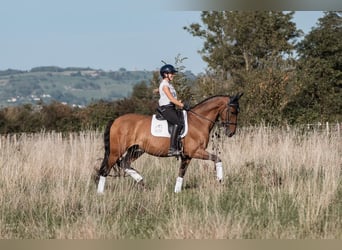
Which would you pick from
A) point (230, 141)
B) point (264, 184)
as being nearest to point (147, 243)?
point (264, 184)

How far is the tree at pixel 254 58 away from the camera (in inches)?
718

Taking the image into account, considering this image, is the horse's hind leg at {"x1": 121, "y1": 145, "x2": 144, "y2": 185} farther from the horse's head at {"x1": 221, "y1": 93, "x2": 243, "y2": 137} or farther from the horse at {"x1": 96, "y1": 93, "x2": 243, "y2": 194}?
the horse's head at {"x1": 221, "y1": 93, "x2": 243, "y2": 137}

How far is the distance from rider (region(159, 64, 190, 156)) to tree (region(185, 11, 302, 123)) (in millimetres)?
2664

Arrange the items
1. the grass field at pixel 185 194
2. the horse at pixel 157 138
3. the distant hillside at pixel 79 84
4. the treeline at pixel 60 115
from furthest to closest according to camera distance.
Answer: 1. the distant hillside at pixel 79 84
2. the treeline at pixel 60 115
3. the horse at pixel 157 138
4. the grass field at pixel 185 194

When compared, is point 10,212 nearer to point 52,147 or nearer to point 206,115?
point 206,115

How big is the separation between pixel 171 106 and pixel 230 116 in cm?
113

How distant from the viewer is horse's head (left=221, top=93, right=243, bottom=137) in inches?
372

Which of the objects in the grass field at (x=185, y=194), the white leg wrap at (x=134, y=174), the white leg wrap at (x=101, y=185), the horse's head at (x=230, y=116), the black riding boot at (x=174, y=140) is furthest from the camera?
the horse's head at (x=230, y=116)

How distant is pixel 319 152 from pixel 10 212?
20.4 ft

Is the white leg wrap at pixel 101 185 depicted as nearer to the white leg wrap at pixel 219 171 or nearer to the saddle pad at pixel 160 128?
the saddle pad at pixel 160 128

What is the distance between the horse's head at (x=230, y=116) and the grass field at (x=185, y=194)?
780 mm

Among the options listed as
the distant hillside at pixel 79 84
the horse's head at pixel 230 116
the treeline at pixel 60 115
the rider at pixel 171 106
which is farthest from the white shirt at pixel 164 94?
the distant hillside at pixel 79 84

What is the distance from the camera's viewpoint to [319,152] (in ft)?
34.7

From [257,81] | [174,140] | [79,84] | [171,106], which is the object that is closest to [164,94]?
[171,106]
